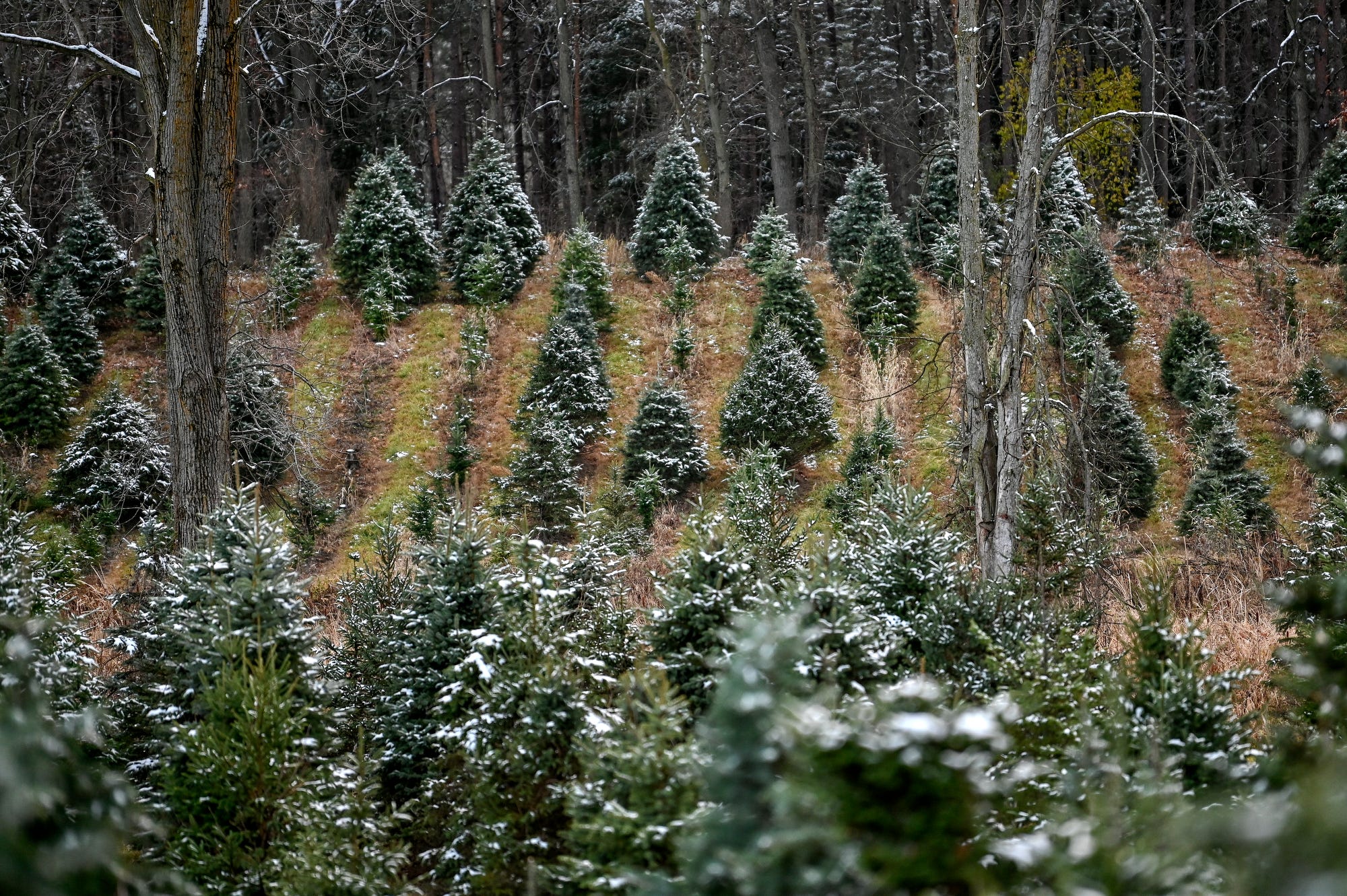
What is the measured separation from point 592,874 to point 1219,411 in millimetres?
12136

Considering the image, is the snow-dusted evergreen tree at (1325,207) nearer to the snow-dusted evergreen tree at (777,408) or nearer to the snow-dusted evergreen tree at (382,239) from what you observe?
the snow-dusted evergreen tree at (777,408)

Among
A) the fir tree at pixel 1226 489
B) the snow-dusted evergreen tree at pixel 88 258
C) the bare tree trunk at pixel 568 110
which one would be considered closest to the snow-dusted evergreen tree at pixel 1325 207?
the fir tree at pixel 1226 489

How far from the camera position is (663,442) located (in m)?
13.7

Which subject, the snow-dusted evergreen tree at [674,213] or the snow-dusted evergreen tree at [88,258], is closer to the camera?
the snow-dusted evergreen tree at [88,258]

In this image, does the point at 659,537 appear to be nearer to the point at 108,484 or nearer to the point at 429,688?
the point at 429,688

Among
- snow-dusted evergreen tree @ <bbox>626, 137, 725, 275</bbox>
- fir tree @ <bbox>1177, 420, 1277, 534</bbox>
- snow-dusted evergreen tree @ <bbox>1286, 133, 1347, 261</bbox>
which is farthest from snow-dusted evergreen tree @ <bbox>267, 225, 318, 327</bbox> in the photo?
snow-dusted evergreen tree @ <bbox>1286, 133, 1347, 261</bbox>

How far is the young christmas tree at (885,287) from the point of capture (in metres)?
16.0

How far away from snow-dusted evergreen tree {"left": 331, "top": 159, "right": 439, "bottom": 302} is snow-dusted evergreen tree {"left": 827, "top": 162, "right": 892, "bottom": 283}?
742 cm

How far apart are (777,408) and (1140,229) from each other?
872 cm

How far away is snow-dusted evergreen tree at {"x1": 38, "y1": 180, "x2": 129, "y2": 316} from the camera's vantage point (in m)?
17.3

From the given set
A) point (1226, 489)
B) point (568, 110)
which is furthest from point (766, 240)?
point (1226, 489)

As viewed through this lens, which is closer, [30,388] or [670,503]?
[670,503]

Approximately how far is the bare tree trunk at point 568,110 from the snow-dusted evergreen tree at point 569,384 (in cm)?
660

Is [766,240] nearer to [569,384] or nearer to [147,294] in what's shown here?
[569,384]
